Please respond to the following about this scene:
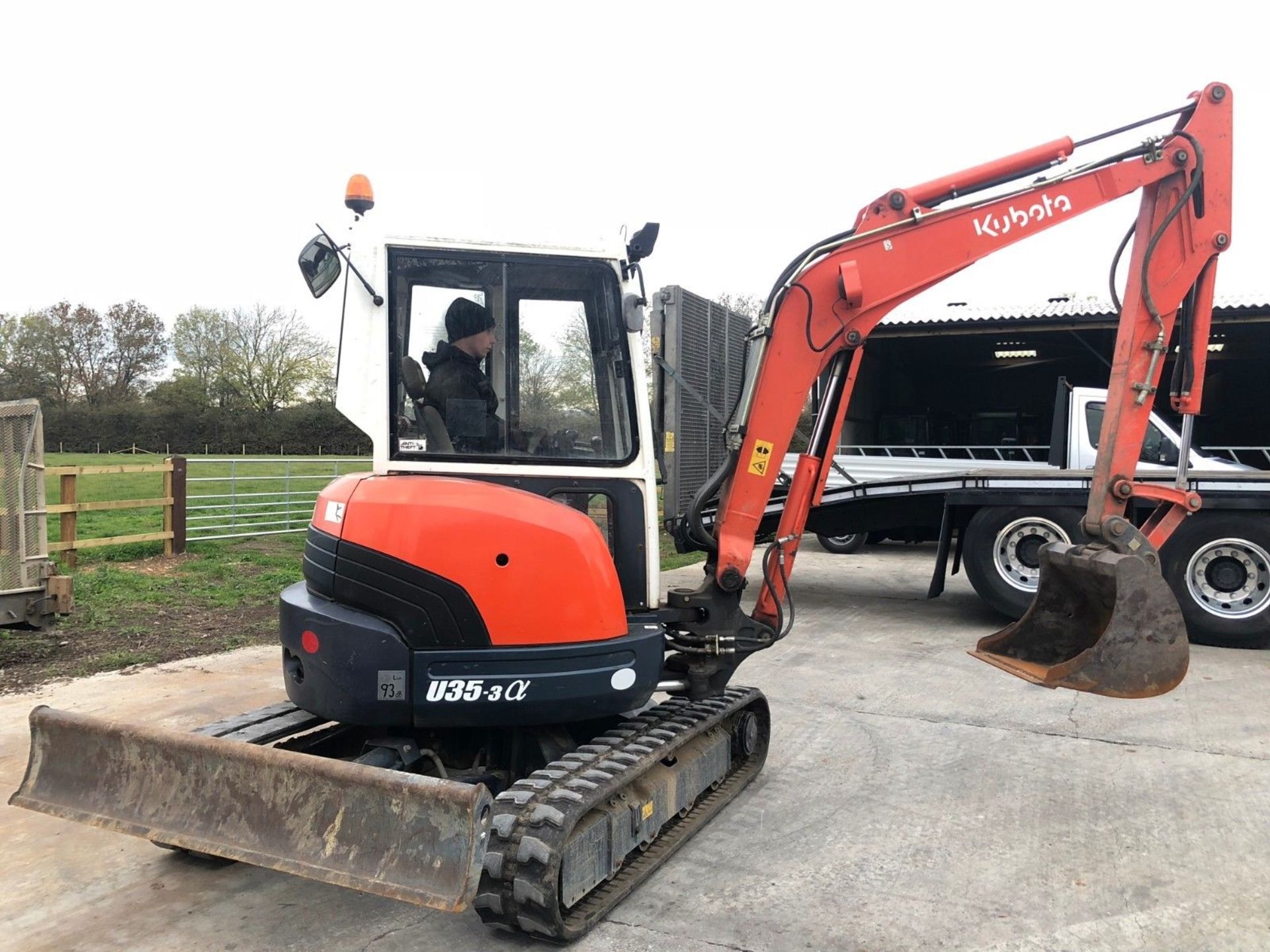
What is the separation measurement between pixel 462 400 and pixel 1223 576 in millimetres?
7416

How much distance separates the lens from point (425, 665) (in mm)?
3570

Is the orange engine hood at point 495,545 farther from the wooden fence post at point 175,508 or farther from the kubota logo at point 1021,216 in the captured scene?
the wooden fence post at point 175,508

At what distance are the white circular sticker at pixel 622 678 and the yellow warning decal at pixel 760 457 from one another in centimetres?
126

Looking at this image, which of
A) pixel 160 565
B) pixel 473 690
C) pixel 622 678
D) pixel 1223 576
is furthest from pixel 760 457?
pixel 160 565

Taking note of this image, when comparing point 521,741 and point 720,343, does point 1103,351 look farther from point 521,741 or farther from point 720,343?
point 521,741

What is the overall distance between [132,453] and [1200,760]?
36.8 metres

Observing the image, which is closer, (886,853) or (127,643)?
(886,853)

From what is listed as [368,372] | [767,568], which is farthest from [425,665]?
[767,568]

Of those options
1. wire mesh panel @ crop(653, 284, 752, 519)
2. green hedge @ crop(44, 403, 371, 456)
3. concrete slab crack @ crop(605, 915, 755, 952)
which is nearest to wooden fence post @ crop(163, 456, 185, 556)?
wire mesh panel @ crop(653, 284, 752, 519)

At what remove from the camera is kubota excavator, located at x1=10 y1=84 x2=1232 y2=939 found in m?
3.26

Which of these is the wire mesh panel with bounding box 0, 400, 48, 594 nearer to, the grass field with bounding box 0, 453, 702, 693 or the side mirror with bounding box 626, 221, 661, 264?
the grass field with bounding box 0, 453, 702, 693

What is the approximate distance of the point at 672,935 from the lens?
3363mm

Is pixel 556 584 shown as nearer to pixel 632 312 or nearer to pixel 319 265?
pixel 632 312

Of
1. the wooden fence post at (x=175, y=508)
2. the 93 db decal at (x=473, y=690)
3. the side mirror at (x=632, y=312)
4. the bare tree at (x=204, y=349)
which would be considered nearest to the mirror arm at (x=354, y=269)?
the side mirror at (x=632, y=312)
